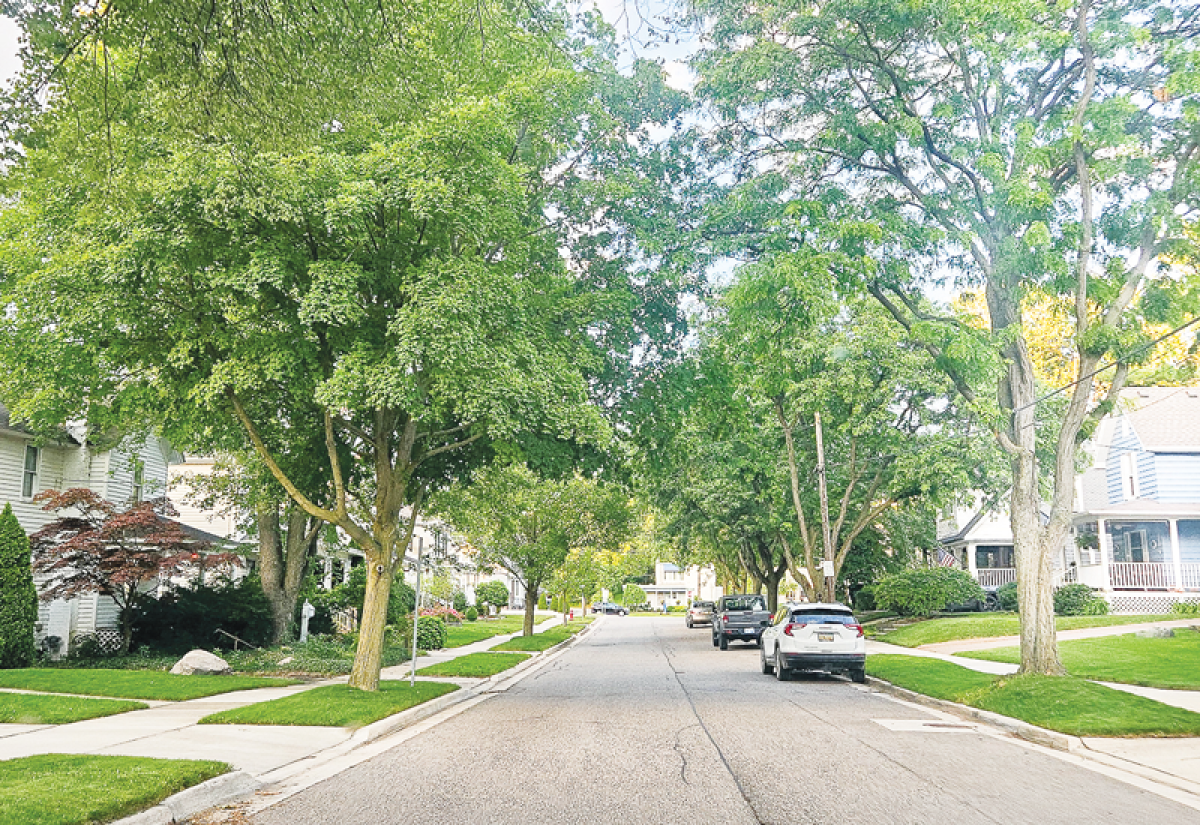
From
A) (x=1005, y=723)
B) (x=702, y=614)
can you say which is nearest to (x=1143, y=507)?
(x=702, y=614)

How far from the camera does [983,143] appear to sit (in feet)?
54.0

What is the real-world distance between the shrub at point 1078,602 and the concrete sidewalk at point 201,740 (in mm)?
28189

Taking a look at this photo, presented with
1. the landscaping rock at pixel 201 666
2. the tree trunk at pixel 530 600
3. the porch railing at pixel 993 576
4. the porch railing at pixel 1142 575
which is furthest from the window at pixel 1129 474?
the landscaping rock at pixel 201 666

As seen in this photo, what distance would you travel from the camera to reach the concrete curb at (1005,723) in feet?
38.5

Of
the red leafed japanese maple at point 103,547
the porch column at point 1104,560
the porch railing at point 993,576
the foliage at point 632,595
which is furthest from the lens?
the foliage at point 632,595

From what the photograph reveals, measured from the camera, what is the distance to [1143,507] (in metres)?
35.7

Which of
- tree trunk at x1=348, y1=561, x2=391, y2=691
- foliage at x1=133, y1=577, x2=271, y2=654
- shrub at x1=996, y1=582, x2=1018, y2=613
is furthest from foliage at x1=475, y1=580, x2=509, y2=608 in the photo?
tree trunk at x1=348, y1=561, x2=391, y2=691

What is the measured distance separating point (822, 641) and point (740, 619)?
1345cm

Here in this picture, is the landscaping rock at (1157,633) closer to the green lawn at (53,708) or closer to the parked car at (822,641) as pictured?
the parked car at (822,641)

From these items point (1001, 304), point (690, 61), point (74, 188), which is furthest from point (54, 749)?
point (1001, 304)

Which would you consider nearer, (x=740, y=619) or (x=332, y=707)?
(x=332, y=707)

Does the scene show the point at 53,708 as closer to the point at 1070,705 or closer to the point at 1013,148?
the point at 1070,705

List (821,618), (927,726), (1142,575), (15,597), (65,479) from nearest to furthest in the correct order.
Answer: (927,726), (15,597), (821,618), (65,479), (1142,575)

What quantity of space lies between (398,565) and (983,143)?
1307cm
